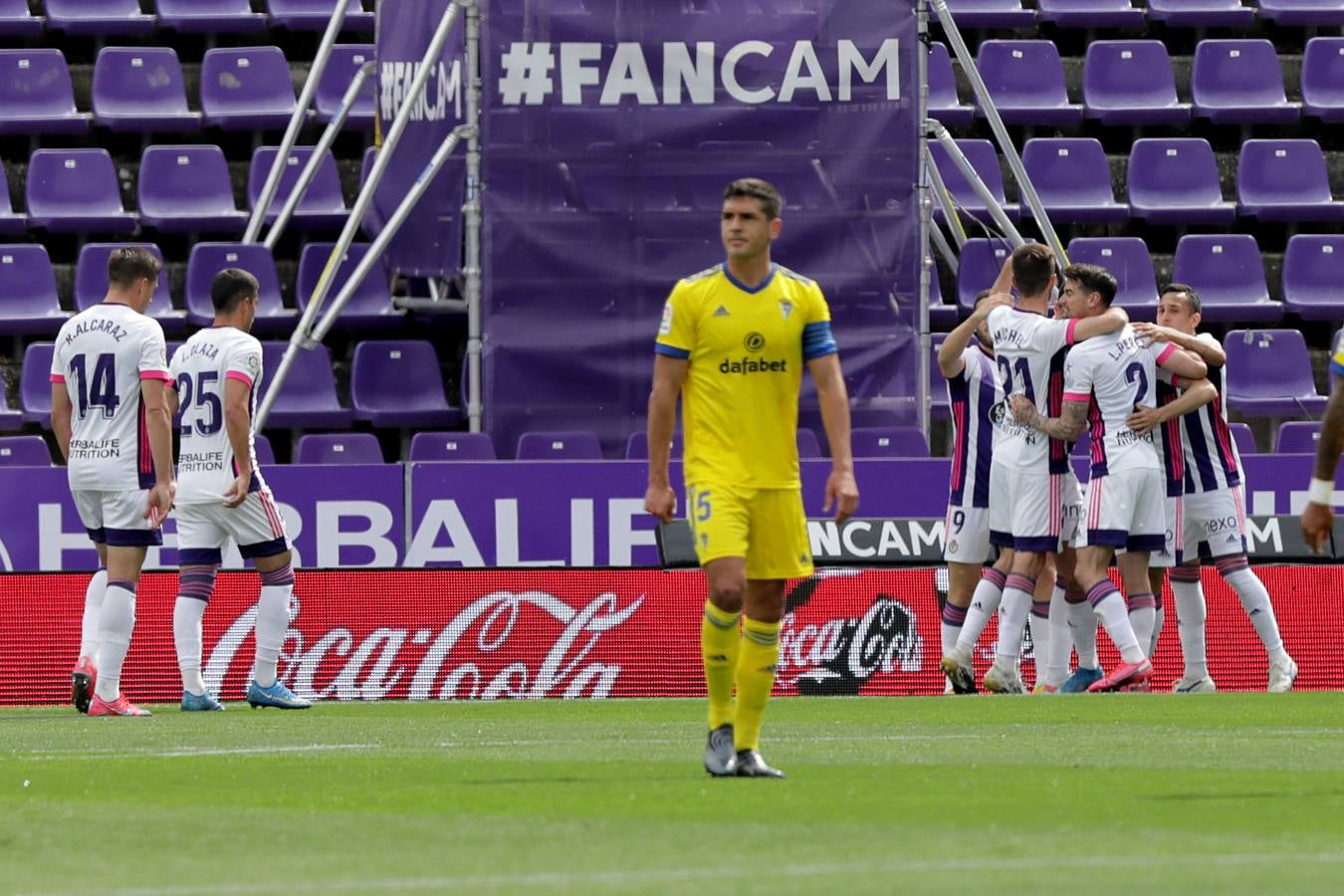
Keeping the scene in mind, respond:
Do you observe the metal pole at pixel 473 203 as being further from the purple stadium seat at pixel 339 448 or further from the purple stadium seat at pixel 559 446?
the purple stadium seat at pixel 339 448

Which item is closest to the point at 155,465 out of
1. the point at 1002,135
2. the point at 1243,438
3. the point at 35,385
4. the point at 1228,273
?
the point at 35,385

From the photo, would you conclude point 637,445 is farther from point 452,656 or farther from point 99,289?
point 99,289

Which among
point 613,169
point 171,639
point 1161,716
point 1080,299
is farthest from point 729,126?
point 1161,716

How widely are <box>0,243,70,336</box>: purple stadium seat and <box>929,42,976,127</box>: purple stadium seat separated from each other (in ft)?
23.4

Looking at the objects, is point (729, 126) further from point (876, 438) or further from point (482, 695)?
point (482, 695)

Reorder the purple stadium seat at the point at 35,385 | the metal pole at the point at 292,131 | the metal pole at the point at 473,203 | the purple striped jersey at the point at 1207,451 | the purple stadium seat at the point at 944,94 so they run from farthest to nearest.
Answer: the purple stadium seat at the point at 944,94 → the metal pole at the point at 292,131 → the purple stadium seat at the point at 35,385 → the metal pole at the point at 473,203 → the purple striped jersey at the point at 1207,451

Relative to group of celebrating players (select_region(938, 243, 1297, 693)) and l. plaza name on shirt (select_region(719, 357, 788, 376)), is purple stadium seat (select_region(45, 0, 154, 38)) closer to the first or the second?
group of celebrating players (select_region(938, 243, 1297, 693))

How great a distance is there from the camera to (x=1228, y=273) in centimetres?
1958

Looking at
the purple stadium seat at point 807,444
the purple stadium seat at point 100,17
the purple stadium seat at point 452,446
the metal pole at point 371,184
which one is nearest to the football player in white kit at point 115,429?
the metal pole at point 371,184

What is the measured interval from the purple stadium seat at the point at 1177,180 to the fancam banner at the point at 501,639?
6.83 metres

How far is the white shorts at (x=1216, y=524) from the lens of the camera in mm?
12992

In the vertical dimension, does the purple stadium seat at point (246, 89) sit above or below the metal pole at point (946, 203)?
above

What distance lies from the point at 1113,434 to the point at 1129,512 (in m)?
0.47

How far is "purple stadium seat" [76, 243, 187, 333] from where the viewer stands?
1847 cm
